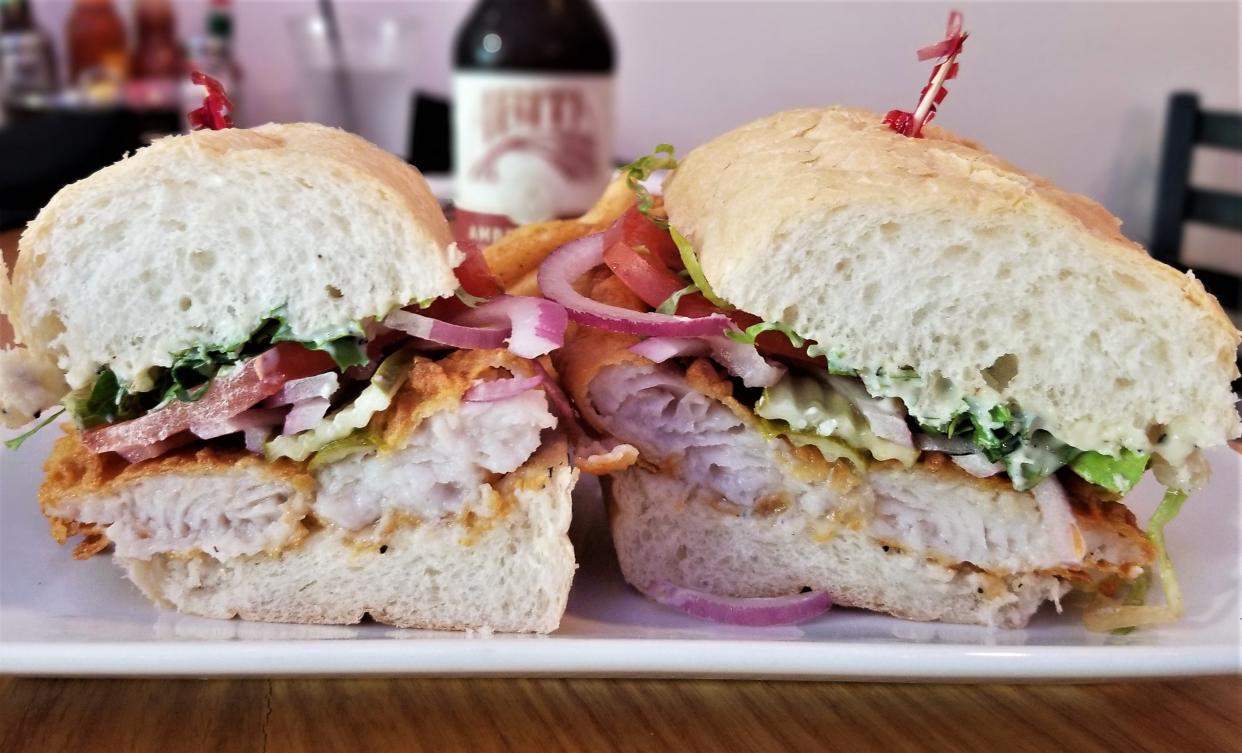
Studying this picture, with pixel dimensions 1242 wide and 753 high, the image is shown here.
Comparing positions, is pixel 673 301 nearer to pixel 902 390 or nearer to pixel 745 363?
pixel 745 363

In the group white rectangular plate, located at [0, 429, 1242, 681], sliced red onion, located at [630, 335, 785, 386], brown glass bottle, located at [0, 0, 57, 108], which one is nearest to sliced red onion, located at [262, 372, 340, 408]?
white rectangular plate, located at [0, 429, 1242, 681]

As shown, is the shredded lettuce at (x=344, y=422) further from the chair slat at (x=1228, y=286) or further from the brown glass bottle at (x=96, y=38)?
the brown glass bottle at (x=96, y=38)

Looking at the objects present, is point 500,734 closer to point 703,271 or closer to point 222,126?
point 703,271

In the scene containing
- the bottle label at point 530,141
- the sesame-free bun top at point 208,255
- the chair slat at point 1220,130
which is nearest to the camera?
the sesame-free bun top at point 208,255

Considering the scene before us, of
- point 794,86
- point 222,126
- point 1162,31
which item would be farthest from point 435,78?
point 222,126

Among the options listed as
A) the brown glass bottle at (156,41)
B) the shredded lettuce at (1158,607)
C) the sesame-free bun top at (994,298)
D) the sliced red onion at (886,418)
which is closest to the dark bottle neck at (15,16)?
the brown glass bottle at (156,41)

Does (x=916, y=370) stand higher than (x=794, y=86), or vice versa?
(x=916, y=370)

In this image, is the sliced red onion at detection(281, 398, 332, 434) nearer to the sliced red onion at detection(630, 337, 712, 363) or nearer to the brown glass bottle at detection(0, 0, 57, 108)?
the sliced red onion at detection(630, 337, 712, 363)
